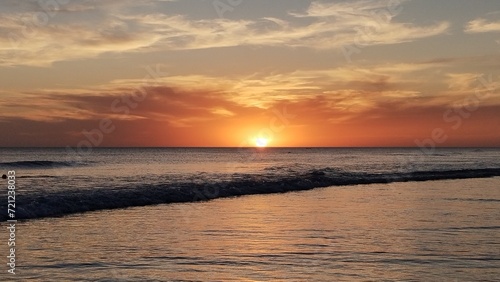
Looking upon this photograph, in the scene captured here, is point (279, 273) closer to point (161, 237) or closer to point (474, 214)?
point (161, 237)

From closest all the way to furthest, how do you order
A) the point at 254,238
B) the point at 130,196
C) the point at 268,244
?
the point at 268,244, the point at 254,238, the point at 130,196

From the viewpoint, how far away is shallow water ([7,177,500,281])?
10688mm

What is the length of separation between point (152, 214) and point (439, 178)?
2925 centimetres

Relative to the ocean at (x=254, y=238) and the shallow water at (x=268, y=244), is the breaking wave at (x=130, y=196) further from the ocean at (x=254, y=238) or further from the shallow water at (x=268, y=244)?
the shallow water at (x=268, y=244)

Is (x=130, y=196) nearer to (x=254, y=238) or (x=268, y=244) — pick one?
(x=254, y=238)

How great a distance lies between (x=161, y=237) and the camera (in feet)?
48.0

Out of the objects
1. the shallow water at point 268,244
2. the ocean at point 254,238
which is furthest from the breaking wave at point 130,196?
the shallow water at point 268,244

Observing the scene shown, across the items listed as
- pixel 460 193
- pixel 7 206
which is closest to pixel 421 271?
pixel 7 206

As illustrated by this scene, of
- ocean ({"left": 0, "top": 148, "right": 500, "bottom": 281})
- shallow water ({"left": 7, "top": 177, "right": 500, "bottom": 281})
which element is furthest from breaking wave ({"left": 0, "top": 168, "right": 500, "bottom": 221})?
shallow water ({"left": 7, "top": 177, "right": 500, "bottom": 281})

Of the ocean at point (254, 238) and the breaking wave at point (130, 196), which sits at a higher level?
the breaking wave at point (130, 196)

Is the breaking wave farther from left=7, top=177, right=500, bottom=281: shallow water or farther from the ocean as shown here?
left=7, top=177, right=500, bottom=281: shallow water

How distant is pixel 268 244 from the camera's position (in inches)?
533

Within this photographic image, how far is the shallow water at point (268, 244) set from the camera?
10688 mm

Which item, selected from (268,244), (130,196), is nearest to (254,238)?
(268,244)
